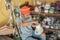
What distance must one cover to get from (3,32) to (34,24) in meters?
0.35

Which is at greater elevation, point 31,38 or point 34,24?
point 34,24

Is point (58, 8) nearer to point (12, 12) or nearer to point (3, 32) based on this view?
point (12, 12)

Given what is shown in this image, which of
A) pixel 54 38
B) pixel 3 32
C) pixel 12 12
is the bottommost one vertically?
pixel 54 38

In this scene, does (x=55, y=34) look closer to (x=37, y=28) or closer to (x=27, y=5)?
(x=37, y=28)

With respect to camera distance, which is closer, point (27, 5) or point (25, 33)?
point (25, 33)

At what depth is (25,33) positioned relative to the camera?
180 cm

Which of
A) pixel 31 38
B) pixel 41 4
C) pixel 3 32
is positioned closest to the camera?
pixel 3 32

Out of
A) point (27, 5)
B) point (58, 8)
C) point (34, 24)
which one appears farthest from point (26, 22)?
point (58, 8)

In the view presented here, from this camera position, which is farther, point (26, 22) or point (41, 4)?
point (41, 4)

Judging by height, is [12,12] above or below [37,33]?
above

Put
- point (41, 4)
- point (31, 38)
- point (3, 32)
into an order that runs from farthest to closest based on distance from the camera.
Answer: point (41, 4) < point (31, 38) < point (3, 32)

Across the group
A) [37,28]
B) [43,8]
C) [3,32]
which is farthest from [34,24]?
[3,32]

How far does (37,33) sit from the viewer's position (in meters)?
1.83

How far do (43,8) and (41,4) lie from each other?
0.08 meters
